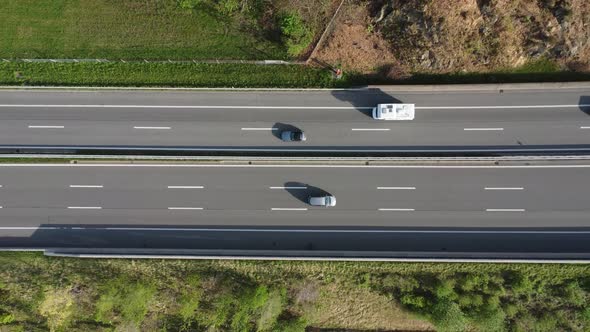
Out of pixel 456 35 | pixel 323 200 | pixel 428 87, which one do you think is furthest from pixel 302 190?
pixel 456 35

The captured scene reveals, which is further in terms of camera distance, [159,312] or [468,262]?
[159,312]

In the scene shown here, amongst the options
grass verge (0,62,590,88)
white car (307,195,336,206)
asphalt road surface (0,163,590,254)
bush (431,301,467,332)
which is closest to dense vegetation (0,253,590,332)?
bush (431,301,467,332)

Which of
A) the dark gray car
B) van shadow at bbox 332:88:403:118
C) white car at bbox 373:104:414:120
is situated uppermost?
van shadow at bbox 332:88:403:118

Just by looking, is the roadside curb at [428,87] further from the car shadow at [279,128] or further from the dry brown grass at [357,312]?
the dry brown grass at [357,312]

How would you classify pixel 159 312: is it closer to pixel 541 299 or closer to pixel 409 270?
pixel 409 270

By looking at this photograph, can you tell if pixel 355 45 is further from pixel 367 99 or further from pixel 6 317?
pixel 6 317

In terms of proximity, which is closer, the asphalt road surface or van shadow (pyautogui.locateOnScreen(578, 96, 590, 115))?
van shadow (pyautogui.locateOnScreen(578, 96, 590, 115))

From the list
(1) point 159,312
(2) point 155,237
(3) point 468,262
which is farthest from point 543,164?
(1) point 159,312

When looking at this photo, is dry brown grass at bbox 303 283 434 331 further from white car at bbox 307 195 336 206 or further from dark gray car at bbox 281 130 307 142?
dark gray car at bbox 281 130 307 142
